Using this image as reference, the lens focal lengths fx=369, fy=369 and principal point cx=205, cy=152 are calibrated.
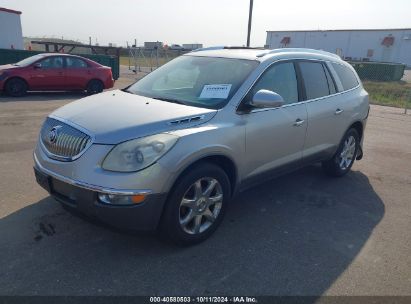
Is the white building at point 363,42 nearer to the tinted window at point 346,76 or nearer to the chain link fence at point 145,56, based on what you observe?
the chain link fence at point 145,56

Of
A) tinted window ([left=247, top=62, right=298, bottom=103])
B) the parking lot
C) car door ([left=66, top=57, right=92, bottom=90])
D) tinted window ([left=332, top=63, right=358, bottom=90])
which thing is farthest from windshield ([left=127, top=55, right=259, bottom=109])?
car door ([left=66, top=57, right=92, bottom=90])

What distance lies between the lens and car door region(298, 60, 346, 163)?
14.8 feet

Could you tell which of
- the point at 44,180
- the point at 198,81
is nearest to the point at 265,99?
the point at 198,81

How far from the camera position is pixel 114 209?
2863mm

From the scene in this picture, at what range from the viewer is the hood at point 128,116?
9.78 feet

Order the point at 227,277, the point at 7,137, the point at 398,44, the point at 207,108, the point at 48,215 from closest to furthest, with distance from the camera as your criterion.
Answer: the point at 227,277 < the point at 207,108 < the point at 48,215 < the point at 7,137 < the point at 398,44

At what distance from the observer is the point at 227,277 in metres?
3.00

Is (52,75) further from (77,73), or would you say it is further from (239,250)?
(239,250)

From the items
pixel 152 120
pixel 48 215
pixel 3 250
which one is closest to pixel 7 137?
pixel 48 215

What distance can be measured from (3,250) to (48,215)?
67 cm

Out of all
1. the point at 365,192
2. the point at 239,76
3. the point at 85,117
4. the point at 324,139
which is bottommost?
the point at 365,192

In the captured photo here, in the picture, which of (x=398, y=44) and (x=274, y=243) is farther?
(x=398, y=44)

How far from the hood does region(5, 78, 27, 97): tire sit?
9.03m

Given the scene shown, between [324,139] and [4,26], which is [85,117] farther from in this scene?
[4,26]
